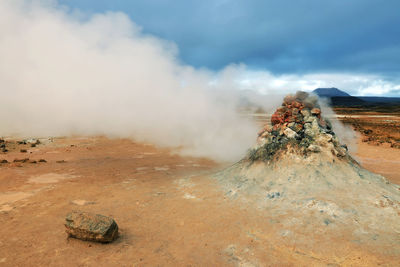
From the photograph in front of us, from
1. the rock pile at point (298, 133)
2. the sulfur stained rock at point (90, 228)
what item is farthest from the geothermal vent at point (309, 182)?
the sulfur stained rock at point (90, 228)

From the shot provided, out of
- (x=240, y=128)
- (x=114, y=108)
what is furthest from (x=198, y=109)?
(x=114, y=108)

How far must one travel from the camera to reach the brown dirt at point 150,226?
4375mm

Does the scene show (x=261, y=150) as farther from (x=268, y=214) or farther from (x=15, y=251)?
(x=15, y=251)

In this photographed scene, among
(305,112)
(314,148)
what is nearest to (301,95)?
(305,112)

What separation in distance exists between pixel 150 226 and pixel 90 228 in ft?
4.53

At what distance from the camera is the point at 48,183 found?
8.80m

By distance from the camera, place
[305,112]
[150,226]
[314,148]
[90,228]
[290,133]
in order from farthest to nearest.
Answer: [305,112] → [290,133] → [314,148] → [150,226] → [90,228]

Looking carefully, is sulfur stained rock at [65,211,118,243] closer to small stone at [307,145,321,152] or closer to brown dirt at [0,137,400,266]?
brown dirt at [0,137,400,266]

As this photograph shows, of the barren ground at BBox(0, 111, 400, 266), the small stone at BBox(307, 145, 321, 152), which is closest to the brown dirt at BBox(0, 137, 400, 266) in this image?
the barren ground at BBox(0, 111, 400, 266)

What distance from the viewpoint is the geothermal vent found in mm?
5324

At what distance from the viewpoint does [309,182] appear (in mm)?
6488

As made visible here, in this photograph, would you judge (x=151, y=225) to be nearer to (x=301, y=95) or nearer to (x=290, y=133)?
(x=290, y=133)

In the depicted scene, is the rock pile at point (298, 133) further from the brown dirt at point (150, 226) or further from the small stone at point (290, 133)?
the brown dirt at point (150, 226)

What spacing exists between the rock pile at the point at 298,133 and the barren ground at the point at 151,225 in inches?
84.3
